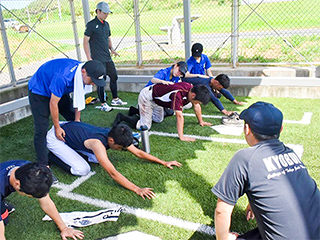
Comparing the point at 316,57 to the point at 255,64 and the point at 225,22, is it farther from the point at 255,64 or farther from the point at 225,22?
the point at 225,22

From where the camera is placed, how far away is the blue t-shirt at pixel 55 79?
3471 millimetres

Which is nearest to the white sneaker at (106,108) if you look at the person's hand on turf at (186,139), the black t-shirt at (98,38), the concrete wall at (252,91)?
the black t-shirt at (98,38)

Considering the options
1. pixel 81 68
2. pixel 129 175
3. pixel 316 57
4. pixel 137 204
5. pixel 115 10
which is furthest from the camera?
pixel 115 10

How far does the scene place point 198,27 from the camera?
8.67m

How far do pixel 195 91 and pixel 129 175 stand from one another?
5.05 ft

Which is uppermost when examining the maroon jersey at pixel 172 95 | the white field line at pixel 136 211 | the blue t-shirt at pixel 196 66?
the blue t-shirt at pixel 196 66

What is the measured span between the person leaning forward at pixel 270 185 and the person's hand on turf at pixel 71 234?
4.81ft

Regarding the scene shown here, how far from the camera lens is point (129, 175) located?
3.82 meters

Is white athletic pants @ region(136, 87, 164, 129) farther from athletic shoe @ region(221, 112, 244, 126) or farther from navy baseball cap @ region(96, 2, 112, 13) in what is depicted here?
navy baseball cap @ region(96, 2, 112, 13)

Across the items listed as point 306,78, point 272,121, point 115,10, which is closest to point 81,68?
point 272,121

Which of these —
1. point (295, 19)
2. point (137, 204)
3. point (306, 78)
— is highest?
point (295, 19)

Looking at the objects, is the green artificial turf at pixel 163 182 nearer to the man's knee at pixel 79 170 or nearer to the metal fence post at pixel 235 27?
the man's knee at pixel 79 170

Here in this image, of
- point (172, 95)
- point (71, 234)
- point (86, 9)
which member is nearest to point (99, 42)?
point (86, 9)

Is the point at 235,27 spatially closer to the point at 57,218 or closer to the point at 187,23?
the point at 187,23
